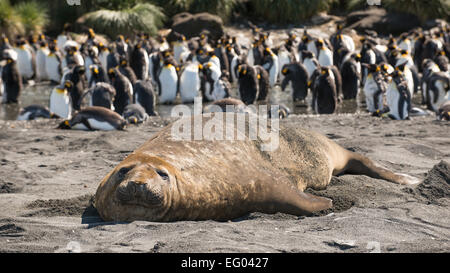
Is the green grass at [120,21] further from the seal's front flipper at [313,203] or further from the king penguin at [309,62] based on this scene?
the seal's front flipper at [313,203]

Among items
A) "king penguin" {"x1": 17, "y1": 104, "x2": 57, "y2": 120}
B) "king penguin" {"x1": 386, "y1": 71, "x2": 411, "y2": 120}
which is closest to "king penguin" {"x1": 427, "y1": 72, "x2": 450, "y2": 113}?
"king penguin" {"x1": 386, "y1": 71, "x2": 411, "y2": 120}

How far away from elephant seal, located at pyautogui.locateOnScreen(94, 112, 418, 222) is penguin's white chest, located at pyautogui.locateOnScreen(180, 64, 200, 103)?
999cm

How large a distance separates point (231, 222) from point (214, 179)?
342 mm

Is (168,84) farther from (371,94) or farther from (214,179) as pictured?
(214,179)

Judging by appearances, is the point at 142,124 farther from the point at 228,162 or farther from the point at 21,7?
the point at 21,7

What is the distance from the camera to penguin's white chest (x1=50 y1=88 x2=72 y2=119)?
12641mm

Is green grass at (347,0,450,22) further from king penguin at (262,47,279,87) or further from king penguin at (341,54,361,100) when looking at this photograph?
king penguin at (341,54,361,100)

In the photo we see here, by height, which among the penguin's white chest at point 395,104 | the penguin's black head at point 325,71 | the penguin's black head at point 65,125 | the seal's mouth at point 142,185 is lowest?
the penguin's black head at point 65,125

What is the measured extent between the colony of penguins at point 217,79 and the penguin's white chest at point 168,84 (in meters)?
0.02

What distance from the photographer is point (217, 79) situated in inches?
590

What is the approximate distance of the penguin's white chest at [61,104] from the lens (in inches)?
498

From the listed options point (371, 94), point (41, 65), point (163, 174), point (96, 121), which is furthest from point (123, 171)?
point (41, 65)

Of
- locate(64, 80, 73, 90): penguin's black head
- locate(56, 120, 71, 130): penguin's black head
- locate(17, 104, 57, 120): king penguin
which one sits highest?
locate(64, 80, 73, 90): penguin's black head

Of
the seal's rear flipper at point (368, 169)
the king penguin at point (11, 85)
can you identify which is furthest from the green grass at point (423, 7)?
the seal's rear flipper at point (368, 169)
